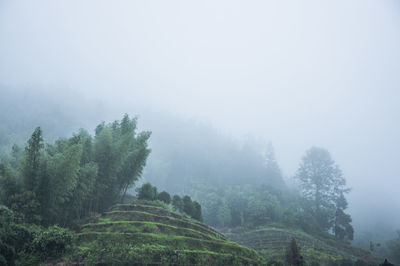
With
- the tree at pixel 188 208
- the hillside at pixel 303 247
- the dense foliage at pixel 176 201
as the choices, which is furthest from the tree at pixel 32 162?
the hillside at pixel 303 247

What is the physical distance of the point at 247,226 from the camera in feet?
122

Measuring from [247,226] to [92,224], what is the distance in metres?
27.9

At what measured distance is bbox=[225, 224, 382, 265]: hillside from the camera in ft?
70.2

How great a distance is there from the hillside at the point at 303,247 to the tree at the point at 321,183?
29.4 feet

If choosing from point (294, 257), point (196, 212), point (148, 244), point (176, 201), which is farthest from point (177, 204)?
point (294, 257)

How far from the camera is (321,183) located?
46969mm

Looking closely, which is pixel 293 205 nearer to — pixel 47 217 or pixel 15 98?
pixel 47 217

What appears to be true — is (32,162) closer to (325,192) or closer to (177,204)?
(177,204)

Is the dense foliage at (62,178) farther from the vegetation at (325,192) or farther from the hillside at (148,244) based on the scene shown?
the vegetation at (325,192)

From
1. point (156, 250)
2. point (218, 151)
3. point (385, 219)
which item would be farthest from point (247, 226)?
point (385, 219)

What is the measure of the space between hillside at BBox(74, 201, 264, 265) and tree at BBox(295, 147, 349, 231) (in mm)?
31743

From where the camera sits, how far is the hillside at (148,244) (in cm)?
1356

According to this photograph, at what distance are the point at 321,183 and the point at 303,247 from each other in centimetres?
2744

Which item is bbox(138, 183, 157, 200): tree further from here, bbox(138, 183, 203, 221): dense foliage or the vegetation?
the vegetation
